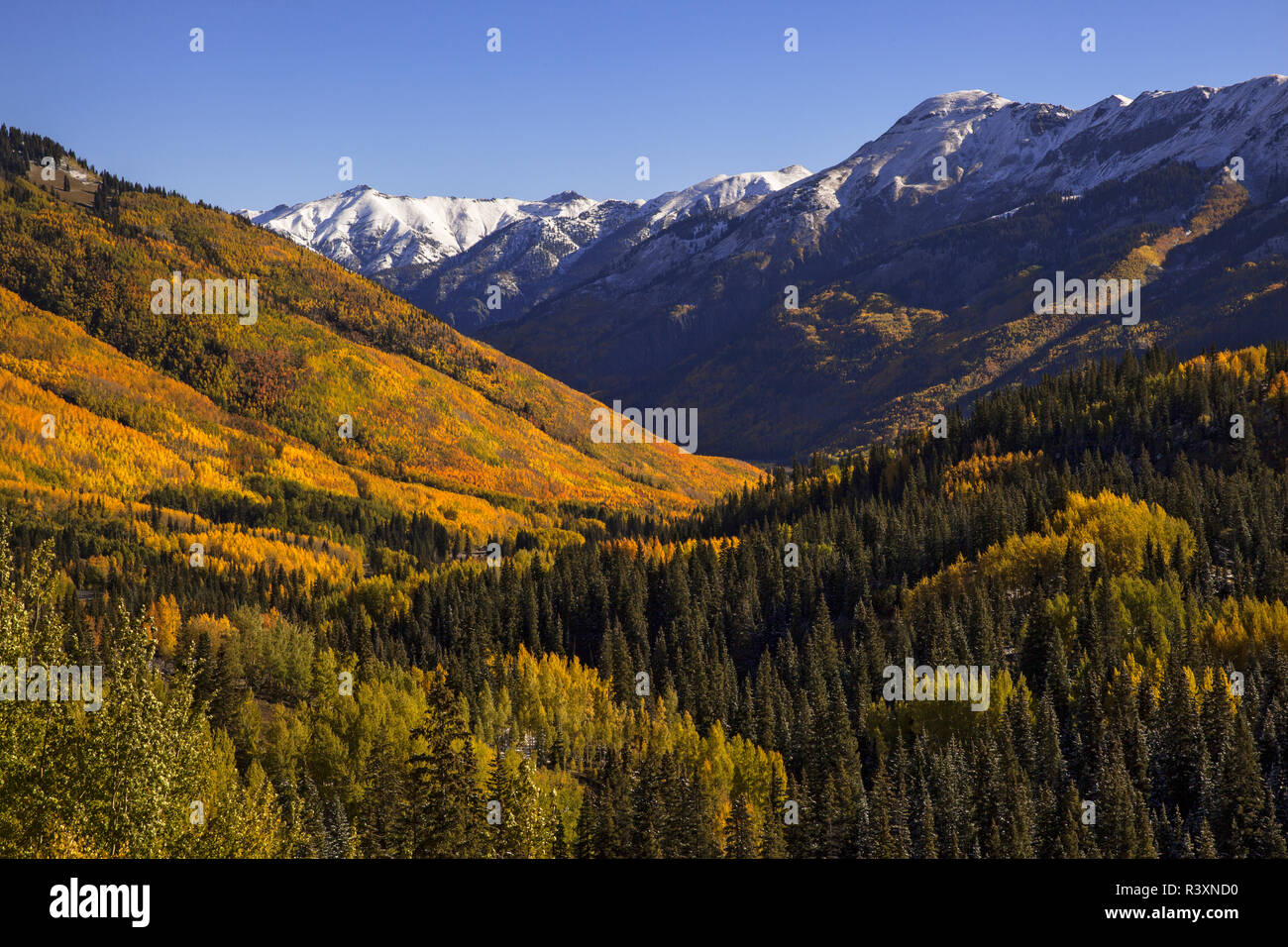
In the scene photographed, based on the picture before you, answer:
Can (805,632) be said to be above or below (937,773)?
above

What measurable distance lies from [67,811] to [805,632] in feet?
512

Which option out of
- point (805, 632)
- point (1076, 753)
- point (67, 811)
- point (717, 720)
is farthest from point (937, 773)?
point (67, 811)

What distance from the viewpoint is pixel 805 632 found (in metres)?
189

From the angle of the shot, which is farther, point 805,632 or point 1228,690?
point 805,632

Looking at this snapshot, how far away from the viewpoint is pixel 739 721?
152 metres

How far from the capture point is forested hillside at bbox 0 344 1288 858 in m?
48.6

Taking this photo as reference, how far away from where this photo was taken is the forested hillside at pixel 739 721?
48.6 metres
